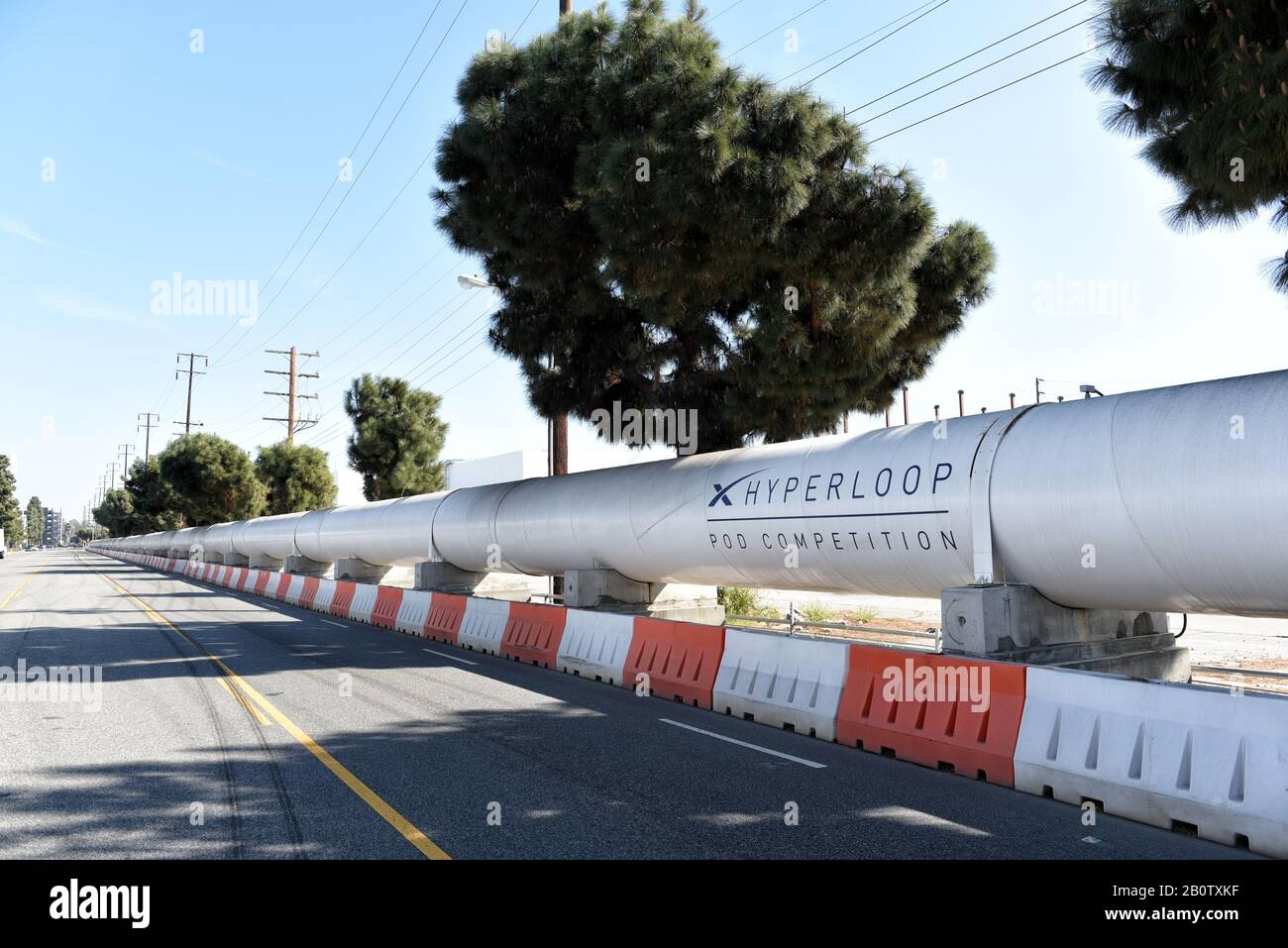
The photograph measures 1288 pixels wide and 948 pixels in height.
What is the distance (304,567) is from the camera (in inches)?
1331

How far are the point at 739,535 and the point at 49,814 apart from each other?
882 centimetres

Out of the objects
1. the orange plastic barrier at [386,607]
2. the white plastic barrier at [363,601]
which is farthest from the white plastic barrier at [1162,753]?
the white plastic barrier at [363,601]

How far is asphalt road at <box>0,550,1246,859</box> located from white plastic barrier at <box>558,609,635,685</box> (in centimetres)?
45

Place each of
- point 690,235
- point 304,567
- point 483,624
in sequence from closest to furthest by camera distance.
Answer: point 690,235, point 483,624, point 304,567

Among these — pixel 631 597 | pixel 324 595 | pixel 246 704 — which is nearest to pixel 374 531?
pixel 324 595

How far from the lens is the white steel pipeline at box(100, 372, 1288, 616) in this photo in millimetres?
7406

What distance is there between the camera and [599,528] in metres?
15.4

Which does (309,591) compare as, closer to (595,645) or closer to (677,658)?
(595,645)

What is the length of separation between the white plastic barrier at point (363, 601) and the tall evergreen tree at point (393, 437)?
23134 mm

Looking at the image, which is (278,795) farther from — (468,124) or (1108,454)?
(468,124)

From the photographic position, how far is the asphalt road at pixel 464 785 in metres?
5.32

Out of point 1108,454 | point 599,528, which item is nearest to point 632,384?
point 599,528

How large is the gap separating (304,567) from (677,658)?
88.2 feet

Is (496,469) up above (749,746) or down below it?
above
